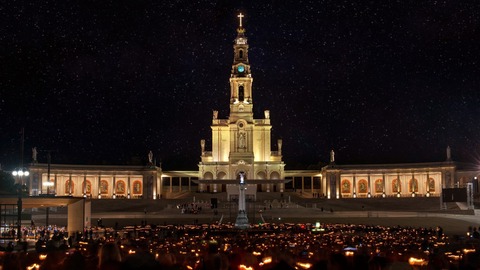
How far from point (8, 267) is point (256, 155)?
98350 mm

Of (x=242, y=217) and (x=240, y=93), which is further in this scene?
(x=240, y=93)

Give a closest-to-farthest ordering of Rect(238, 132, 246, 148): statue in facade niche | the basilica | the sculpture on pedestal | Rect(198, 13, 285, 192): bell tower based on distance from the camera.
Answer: the sculpture on pedestal
the basilica
Rect(198, 13, 285, 192): bell tower
Rect(238, 132, 246, 148): statue in facade niche

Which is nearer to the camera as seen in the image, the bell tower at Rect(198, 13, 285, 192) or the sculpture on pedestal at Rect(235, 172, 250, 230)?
the sculpture on pedestal at Rect(235, 172, 250, 230)

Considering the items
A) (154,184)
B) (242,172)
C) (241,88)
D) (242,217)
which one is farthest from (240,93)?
(242,217)

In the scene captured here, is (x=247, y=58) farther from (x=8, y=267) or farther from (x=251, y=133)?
(x=8, y=267)

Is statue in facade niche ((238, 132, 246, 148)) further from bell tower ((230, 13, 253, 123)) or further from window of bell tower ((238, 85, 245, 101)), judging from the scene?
window of bell tower ((238, 85, 245, 101))

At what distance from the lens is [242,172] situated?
9819 centimetres

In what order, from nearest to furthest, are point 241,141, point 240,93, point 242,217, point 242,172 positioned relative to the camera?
1. point 242,217
2. point 242,172
3. point 241,141
4. point 240,93

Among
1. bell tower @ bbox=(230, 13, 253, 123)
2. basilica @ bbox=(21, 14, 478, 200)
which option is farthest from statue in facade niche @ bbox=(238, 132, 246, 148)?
bell tower @ bbox=(230, 13, 253, 123)

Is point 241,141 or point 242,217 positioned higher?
point 241,141

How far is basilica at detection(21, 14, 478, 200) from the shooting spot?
3816 inches

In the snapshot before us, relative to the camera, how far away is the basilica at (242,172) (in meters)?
96.9

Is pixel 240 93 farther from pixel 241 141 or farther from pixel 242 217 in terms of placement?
pixel 242 217

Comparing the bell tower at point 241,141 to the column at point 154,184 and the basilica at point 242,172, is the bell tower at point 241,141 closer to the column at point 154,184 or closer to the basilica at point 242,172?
the basilica at point 242,172
